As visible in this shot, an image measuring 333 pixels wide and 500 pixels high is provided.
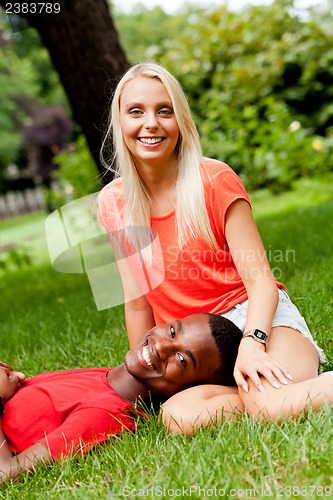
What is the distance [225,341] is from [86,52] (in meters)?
3.25

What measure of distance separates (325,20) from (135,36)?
33.9 m

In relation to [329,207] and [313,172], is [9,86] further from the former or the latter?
[329,207]

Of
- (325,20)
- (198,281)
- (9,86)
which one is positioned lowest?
(198,281)

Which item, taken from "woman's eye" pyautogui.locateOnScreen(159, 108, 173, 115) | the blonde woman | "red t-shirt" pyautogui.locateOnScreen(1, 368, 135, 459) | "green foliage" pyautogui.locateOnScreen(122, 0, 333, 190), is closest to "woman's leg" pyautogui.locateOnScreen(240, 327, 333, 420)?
the blonde woman

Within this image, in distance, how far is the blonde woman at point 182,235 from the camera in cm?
242

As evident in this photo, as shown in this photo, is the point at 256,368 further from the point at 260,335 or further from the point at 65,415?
the point at 65,415

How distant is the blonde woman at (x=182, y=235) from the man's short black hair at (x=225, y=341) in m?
0.06

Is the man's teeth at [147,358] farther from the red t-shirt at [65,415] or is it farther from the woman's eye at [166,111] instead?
the woman's eye at [166,111]

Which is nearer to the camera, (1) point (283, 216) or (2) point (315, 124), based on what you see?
(1) point (283, 216)

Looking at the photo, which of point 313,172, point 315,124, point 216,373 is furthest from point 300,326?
point 315,124

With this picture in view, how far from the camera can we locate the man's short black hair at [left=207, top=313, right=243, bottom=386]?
93.4 inches

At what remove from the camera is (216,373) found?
2.41m

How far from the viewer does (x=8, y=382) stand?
2471 mm

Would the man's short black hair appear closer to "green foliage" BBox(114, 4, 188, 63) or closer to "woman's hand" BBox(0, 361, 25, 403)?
"woman's hand" BBox(0, 361, 25, 403)
